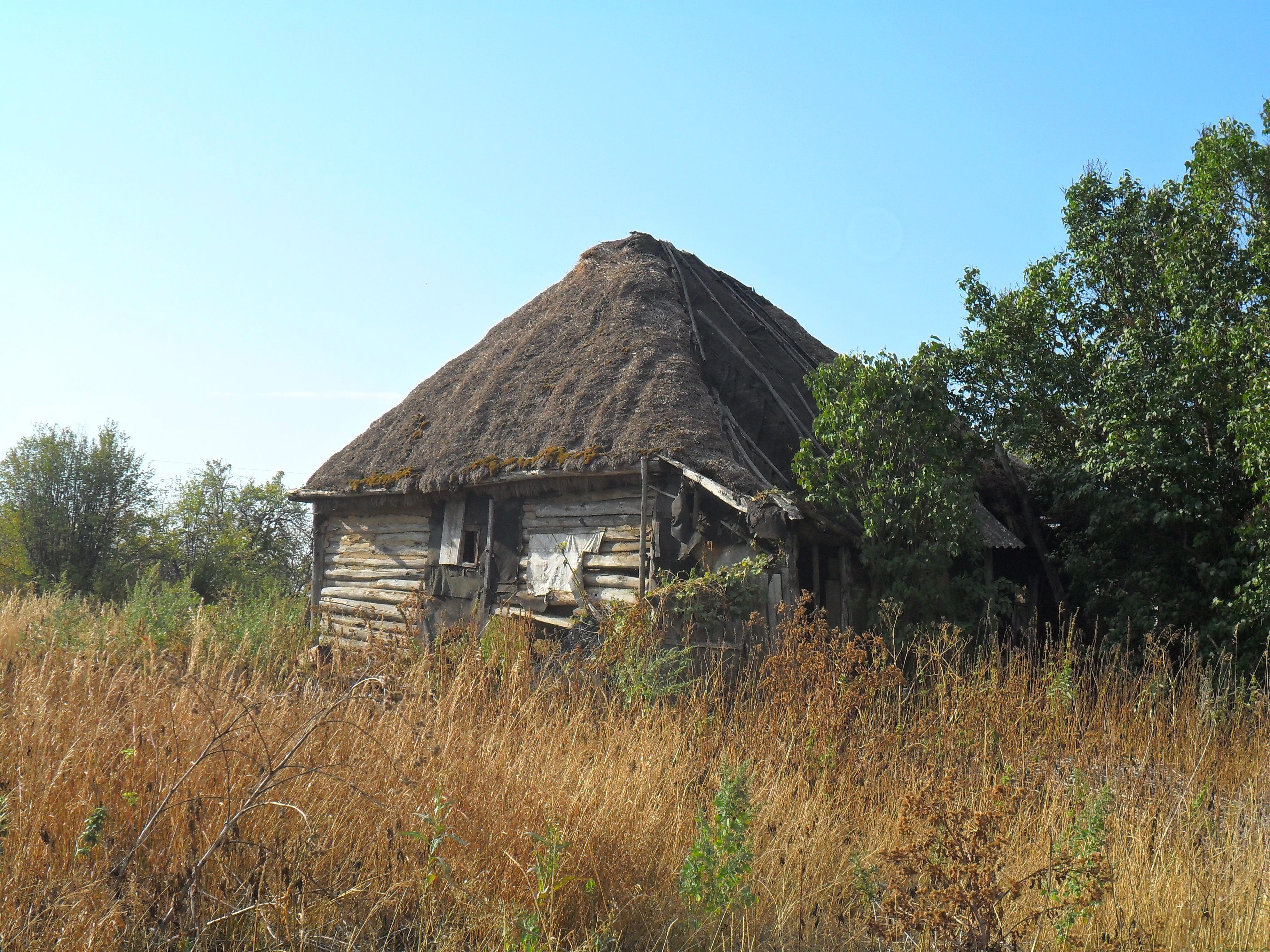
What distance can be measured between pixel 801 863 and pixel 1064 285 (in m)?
9.27

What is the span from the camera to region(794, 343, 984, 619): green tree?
7.40m

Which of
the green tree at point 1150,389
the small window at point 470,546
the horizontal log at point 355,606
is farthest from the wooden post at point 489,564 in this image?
the green tree at point 1150,389

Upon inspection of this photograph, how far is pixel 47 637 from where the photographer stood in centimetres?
696

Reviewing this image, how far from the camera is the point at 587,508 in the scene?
339 inches

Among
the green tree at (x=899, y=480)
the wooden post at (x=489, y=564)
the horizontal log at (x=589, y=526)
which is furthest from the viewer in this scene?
the wooden post at (x=489, y=564)

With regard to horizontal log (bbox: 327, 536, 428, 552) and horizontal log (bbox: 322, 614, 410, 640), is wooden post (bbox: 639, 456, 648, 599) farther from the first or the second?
horizontal log (bbox: 322, 614, 410, 640)

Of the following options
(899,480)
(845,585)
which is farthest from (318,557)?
(899,480)

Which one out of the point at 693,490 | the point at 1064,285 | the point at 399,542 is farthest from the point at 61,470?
the point at 1064,285

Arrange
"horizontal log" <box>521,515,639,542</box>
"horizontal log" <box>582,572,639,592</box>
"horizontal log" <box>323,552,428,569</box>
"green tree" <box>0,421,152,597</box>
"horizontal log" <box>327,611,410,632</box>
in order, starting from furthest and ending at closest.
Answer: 1. "green tree" <box>0,421,152,597</box>
2. "horizontal log" <box>327,611,410,632</box>
3. "horizontal log" <box>323,552,428,569</box>
4. "horizontal log" <box>521,515,639,542</box>
5. "horizontal log" <box>582,572,639,592</box>

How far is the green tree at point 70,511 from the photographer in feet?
63.7

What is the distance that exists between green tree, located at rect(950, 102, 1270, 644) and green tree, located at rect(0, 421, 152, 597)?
19002 mm

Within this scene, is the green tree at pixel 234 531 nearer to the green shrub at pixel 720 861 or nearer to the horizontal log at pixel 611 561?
the horizontal log at pixel 611 561

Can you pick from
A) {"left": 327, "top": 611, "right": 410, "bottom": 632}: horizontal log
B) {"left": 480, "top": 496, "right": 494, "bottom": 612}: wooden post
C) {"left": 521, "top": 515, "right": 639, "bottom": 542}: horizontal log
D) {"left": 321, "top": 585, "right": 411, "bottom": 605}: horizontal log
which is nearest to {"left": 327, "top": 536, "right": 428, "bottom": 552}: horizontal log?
{"left": 321, "top": 585, "right": 411, "bottom": 605}: horizontal log

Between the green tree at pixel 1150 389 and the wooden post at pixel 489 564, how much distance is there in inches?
223
